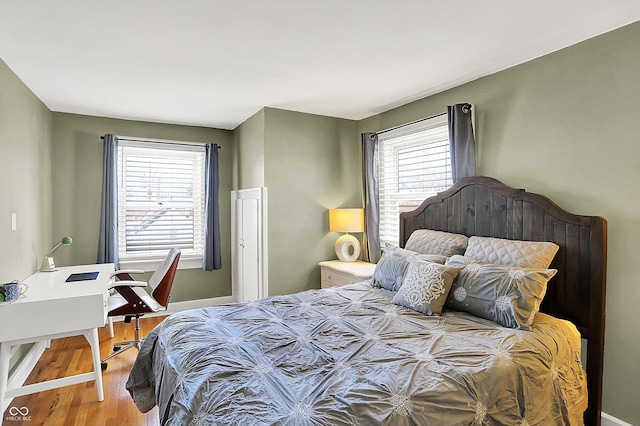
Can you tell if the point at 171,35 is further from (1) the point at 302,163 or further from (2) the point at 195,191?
(2) the point at 195,191

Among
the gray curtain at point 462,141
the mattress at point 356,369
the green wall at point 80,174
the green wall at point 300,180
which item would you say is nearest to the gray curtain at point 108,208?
the green wall at point 80,174

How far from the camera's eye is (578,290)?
2186 mm

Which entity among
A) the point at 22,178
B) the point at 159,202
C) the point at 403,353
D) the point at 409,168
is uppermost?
the point at 409,168

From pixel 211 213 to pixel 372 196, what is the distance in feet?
7.07

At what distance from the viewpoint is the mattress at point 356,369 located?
1262mm

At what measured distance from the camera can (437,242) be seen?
9.29ft

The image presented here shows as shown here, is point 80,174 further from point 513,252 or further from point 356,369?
point 513,252

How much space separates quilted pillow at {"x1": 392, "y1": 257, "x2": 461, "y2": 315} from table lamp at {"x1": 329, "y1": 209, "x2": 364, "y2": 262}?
163 centimetres

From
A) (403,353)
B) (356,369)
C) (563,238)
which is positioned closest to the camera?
(356,369)

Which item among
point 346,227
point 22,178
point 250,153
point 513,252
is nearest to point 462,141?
point 513,252

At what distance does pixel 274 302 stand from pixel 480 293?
52.2 inches

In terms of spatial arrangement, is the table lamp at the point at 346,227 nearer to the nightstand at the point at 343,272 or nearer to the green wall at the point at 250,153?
the nightstand at the point at 343,272

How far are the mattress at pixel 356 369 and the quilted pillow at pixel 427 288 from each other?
0.21ft

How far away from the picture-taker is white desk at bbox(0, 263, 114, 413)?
2.22 metres
